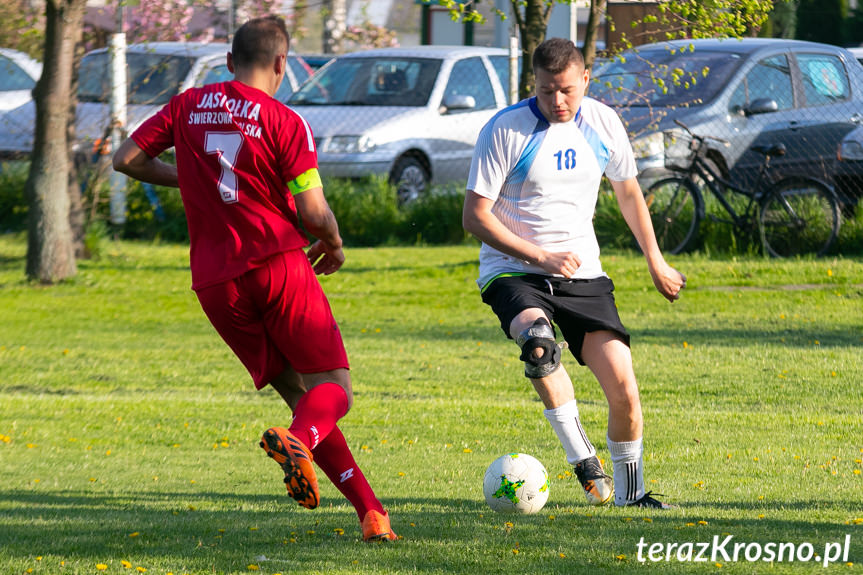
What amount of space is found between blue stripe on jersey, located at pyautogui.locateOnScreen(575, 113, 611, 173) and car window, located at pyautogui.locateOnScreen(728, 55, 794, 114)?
344 inches

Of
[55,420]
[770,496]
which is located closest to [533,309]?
[770,496]

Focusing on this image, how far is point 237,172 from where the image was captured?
4379mm

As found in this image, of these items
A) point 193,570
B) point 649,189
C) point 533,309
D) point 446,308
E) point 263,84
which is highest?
point 263,84

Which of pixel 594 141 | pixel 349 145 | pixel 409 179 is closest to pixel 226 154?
pixel 594 141

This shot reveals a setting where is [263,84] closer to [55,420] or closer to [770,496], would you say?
[770,496]

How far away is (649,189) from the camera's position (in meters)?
13.2

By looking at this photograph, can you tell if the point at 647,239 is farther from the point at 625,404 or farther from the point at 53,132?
the point at 53,132

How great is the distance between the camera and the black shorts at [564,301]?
520 centimetres

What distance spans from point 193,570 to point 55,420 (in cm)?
391

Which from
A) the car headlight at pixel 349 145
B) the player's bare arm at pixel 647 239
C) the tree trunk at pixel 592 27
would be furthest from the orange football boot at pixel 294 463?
the car headlight at pixel 349 145

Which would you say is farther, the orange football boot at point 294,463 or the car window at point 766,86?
the car window at point 766,86

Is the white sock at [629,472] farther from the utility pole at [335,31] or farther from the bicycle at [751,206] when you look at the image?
the utility pole at [335,31]
